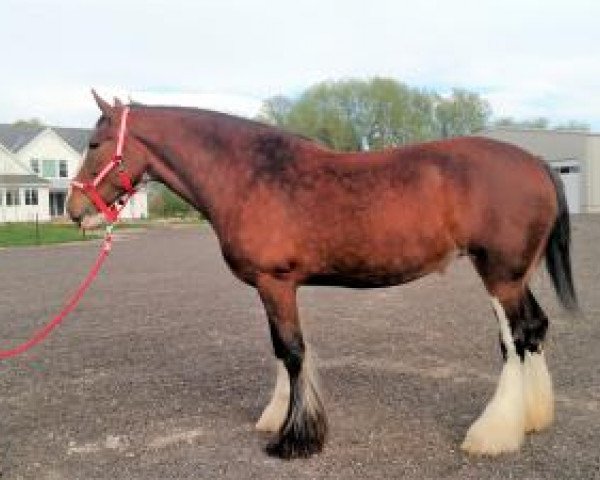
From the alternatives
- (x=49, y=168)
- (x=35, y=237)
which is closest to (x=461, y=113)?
(x=49, y=168)

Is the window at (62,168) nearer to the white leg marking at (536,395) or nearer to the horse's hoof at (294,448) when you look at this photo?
the horse's hoof at (294,448)

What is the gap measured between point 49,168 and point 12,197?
6.75 meters

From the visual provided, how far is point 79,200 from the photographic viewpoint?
5.05 metres

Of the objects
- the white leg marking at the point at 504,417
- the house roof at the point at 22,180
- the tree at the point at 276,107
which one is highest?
the tree at the point at 276,107

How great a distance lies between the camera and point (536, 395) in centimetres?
493

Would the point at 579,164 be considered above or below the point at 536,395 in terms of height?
above

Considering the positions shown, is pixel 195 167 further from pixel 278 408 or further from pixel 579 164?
pixel 579 164

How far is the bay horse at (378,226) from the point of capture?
465 centimetres

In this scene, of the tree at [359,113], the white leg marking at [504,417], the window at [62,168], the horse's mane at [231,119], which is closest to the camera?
the white leg marking at [504,417]

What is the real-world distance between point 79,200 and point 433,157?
2597 millimetres

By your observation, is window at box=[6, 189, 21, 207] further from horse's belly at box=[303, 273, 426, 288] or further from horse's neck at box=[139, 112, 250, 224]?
horse's belly at box=[303, 273, 426, 288]

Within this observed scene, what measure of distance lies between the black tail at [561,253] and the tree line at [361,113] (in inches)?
2418

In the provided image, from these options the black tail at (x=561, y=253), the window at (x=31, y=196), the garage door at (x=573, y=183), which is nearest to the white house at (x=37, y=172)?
the window at (x=31, y=196)

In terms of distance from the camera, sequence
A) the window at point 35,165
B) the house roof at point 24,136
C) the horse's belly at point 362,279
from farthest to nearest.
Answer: the house roof at point 24,136 < the window at point 35,165 < the horse's belly at point 362,279
